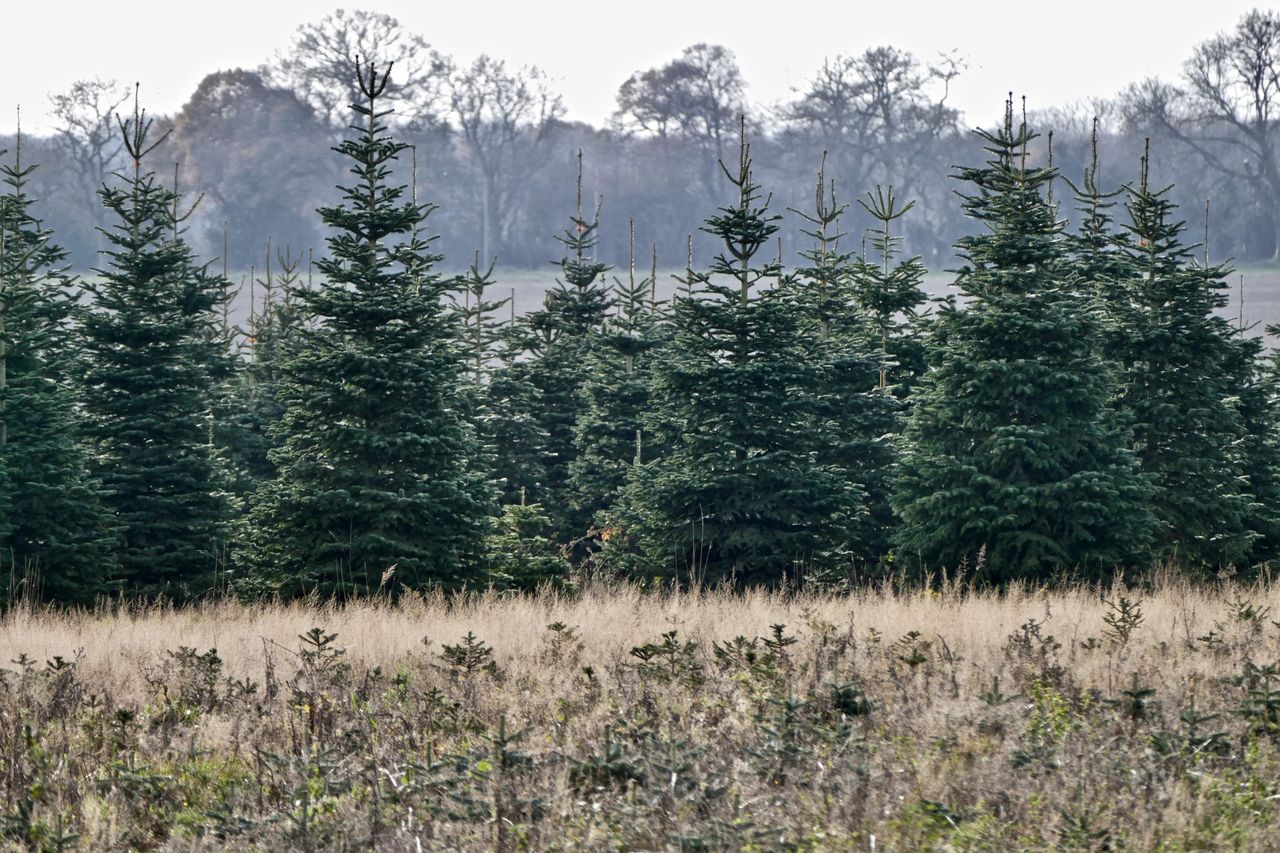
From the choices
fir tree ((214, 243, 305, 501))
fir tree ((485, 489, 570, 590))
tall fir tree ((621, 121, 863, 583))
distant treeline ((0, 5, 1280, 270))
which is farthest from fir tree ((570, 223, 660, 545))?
distant treeline ((0, 5, 1280, 270))

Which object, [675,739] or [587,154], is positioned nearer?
[675,739]

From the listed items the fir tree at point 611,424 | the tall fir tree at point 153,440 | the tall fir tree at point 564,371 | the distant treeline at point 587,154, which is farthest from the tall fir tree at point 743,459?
the distant treeline at point 587,154

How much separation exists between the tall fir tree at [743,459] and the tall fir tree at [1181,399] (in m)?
4.13

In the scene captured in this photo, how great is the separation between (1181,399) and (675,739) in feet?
42.7

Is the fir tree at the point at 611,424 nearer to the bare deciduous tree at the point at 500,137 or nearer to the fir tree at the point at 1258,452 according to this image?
the fir tree at the point at 1258,452

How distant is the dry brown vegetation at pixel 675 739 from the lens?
5.36 metres

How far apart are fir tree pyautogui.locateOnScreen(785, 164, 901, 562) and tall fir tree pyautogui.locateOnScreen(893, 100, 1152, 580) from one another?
121 cm

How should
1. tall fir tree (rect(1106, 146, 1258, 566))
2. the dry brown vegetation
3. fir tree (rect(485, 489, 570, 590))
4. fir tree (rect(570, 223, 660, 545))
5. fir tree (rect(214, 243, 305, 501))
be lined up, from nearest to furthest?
the dry brown vegetation < fir tree (rect(485, 489, 570, 590)) < tall fir tree (rect(1106, 146, 1258, 566)) < fir tree (rect(570, 223, 660, 545)) < fir tree (rect(214, 243, 305, 501))

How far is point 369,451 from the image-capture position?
16.1 m

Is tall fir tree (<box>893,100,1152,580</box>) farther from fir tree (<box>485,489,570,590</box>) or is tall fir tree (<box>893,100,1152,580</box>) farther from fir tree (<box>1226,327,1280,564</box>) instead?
fir tree (<box>485,489,570,590</box>)

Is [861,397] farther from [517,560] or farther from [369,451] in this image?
[369,451]

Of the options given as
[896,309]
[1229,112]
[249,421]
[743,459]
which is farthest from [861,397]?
[1229,112]

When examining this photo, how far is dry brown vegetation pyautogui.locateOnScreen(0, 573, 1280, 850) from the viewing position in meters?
5.36

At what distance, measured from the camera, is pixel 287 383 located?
17203mm
